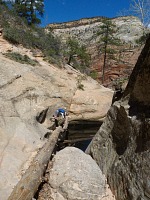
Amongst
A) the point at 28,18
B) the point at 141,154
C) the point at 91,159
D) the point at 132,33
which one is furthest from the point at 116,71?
the point at 141,154

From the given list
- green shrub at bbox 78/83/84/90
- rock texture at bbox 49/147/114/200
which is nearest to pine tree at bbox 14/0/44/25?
green shrub at bbox 78/83/84/90

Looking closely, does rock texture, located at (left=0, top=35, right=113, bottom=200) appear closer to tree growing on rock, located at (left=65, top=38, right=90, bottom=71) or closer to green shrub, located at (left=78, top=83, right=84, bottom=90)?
green shrub, located at (left=78, top=83, right=84, bottom=90)

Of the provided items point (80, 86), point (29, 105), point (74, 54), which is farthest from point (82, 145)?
point (74, 54)

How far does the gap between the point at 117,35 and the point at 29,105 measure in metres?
44.9

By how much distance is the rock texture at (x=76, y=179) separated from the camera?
6.67m

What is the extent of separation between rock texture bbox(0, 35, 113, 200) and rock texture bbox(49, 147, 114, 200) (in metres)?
1.16

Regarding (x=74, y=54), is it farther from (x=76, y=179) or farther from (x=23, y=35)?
(x=76, y=179)

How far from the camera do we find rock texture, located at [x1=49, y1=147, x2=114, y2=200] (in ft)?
21.9

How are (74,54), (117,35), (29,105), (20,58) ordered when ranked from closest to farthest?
(29,105), (20,58), (74,54), (117,35)

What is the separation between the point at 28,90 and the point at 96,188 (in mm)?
10077

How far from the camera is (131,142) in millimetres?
6328

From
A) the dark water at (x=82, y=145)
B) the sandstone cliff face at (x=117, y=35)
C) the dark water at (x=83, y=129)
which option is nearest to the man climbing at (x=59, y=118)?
the dark water at (x=82, y=145)

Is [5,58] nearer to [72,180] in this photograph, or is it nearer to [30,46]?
[30,46]

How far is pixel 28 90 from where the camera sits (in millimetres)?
15828
